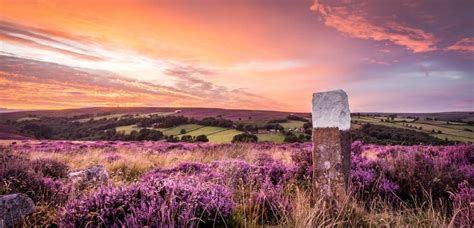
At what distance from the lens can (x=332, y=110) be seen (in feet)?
17.1

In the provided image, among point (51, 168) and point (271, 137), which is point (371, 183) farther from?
point (271, 137)

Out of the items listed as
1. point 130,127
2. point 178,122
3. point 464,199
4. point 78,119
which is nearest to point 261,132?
point 178,122

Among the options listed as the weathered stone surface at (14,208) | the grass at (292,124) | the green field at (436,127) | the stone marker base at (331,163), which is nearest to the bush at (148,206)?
the weathered stone surface at (14,208)

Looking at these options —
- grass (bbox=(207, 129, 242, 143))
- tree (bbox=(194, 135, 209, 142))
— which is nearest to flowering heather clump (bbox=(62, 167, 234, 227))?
grass (bbox=(207, 129, 242, 143))

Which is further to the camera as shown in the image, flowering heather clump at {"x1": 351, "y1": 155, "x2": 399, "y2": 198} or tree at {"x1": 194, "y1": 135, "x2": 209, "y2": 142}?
tree at {"x1": 194, "y1": 135, "x2": 209, "y2": 142}

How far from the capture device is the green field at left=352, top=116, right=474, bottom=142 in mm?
19625

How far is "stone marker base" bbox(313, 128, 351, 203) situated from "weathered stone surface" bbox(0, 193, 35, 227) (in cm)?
413

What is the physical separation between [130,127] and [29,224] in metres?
30.7

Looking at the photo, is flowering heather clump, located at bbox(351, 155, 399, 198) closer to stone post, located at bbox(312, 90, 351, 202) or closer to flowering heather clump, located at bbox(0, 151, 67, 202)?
stone post, located at bbox(312, 90, 351, 202)

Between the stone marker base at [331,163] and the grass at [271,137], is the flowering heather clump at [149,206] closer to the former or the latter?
the stone marker base at [331,163]

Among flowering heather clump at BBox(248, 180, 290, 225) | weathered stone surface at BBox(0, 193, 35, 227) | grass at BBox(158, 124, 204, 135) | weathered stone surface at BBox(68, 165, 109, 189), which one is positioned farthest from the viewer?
grass at BBox(158, 124, 204, 135)

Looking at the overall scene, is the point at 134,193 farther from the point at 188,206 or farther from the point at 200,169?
the point at 200,169

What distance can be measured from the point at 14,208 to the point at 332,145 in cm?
450

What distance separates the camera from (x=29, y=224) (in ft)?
14.1
